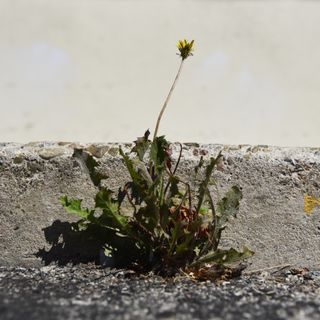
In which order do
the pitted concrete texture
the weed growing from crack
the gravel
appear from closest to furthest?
the gravel, the weed growing from crack, the pitted concrete texture

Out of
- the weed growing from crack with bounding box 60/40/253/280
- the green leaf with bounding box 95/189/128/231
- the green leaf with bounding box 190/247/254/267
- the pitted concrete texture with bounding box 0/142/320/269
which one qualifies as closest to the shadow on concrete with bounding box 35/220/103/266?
the pitted concrete texture with bounding box 0/142/320/269

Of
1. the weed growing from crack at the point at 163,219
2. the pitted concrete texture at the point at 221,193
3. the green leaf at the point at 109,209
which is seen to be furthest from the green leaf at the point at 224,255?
the green leaf at the point at 109,209

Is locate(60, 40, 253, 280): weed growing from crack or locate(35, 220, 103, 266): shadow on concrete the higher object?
locate(60, 40, 253, 280): weed growing from crack

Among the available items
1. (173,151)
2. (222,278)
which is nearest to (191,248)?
(222,278)

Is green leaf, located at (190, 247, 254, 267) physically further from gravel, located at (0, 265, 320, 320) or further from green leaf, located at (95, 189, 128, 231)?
green leaf, located at (95, 189, 128, 231)

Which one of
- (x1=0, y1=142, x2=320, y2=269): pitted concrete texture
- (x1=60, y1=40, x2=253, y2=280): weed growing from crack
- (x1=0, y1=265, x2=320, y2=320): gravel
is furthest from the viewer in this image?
(x1=0, y1=142, x2=320, y2=269): pitted concrete texture

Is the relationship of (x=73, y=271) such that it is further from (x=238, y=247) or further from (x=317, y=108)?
(x=317, y=108)

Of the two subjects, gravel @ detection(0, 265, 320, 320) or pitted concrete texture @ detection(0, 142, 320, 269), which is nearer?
gravel @ detection(0, 265, 320, 320)
